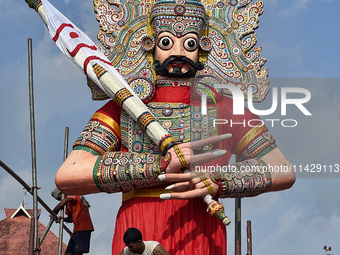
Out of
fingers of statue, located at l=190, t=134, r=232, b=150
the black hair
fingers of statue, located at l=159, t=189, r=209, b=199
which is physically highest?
fingers of statue, located at l=190, t=134, r=232, b=150

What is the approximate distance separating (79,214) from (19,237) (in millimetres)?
2886

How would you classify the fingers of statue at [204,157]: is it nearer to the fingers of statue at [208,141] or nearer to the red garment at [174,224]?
the fingers of statue at [208,141]

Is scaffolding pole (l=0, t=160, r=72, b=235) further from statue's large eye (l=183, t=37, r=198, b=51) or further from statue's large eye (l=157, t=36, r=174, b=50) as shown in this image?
statue's large eye (l=183, t=37, r=198, b=51)

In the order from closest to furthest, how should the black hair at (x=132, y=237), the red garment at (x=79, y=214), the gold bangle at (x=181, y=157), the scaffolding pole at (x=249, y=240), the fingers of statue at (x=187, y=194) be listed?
the black hair at (x=132, y=237)
the fingers of statue at (x=187, y=194)
the gold bangle at (x=181, y=157)
the scaffolding pole at (x=249, y=240)
the red garment at (x=79, y=214)

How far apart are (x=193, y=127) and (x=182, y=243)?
1252 mm

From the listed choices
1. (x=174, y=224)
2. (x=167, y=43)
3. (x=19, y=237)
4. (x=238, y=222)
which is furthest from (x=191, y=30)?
(x=19, y=237)

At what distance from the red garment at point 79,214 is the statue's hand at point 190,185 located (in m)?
2.30

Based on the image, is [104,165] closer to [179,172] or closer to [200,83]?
[179,172]

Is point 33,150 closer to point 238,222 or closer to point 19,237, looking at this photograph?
point 238,222

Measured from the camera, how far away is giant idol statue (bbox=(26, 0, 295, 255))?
7.37 m

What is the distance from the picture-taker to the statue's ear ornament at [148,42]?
8.19m

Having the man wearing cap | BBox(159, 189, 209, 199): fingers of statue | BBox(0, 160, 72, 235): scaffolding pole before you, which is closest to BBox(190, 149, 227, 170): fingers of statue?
BBox(159, 189, 209, 199): fingers of statue

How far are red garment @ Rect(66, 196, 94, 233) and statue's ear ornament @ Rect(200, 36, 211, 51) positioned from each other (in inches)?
108

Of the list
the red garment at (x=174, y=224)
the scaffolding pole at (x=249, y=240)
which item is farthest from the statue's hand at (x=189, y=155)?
the scaffolding pole at (x=249, y=240)
